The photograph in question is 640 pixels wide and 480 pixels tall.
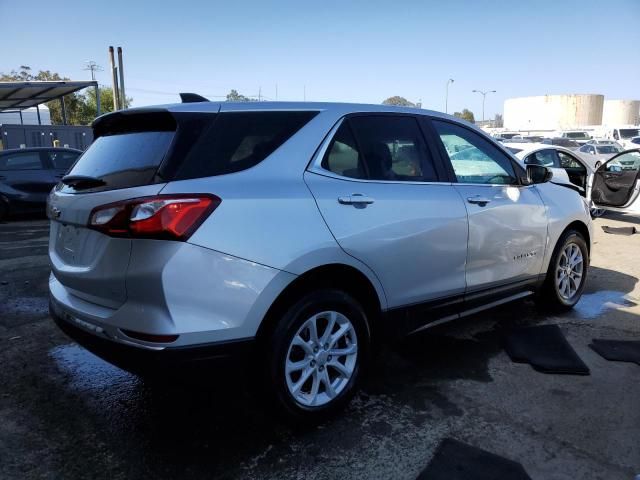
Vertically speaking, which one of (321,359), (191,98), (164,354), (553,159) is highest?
(191,98)

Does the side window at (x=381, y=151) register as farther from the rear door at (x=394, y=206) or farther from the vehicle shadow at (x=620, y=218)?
the vehicle shadow at (x=620, y=218)

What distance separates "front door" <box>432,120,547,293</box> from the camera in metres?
3.76

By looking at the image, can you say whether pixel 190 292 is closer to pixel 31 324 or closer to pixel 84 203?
pixel 84 203

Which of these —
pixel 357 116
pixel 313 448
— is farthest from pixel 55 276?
pixel 357 116

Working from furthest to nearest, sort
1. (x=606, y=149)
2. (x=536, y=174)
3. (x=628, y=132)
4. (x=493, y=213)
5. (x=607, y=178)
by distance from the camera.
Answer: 1. (x=628, y=132)
2. (x=606, y=149)
3. (x=607, y=178)
4. (x=536, y=174)
5. (x=493, y=213)

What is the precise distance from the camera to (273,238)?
2.60 metres

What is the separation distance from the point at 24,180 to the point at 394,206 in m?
9.78

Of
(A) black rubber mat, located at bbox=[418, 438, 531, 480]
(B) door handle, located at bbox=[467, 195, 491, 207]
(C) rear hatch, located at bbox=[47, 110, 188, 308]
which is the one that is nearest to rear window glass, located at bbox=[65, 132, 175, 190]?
(C) rear hatch, located at bbox=[47, 110, 188, 308]

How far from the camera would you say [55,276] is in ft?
10.2

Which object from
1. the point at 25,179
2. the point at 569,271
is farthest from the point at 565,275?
the point at 25,179

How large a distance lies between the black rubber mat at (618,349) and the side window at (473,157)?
143cm

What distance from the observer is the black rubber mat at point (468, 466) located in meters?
2.50

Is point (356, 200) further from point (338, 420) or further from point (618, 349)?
point (618, 349)

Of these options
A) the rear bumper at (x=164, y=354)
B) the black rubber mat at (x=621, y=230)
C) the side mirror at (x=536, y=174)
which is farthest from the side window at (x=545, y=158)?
the rear bumper at (x=164, y=354)
